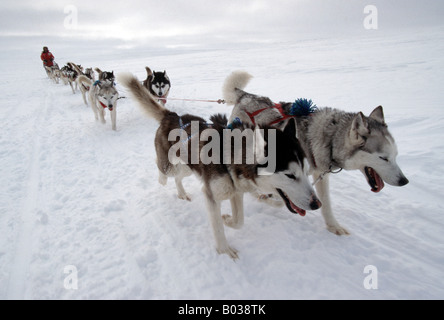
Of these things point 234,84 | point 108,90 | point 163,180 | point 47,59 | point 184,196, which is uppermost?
point 47,59

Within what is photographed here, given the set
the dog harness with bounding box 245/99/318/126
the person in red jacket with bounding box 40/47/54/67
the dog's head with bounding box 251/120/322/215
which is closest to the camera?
the dog's head with bounding box 251/120/322/215

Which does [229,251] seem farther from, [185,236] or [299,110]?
[299,110]

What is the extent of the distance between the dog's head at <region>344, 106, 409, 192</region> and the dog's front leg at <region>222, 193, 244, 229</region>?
39.5 inches

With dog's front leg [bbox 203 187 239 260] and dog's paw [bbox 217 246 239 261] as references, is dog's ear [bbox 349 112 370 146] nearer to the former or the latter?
dog's front leg [bbox 203 187 239 260]

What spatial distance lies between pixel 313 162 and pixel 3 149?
17.4 ft

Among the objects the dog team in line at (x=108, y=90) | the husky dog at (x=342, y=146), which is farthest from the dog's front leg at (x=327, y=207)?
the dog team in line at (x=108, y=90)

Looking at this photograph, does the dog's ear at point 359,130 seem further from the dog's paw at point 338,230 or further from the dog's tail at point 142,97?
the dog's tail at point 142,97

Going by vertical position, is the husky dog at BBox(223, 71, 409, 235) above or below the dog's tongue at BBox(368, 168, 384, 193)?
above

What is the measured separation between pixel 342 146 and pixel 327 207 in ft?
2.02

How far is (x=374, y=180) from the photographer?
1979 mm

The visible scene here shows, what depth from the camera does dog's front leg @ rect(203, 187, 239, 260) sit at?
76.7 inches

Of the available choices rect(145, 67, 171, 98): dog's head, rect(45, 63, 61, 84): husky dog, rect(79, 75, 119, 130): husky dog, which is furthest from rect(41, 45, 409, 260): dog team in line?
rect(45, 63, 61, 84): husky dog

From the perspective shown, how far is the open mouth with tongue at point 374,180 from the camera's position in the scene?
1961mm

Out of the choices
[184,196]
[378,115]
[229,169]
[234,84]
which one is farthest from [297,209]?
[234,84]
